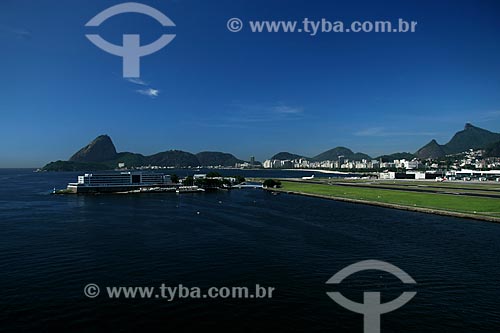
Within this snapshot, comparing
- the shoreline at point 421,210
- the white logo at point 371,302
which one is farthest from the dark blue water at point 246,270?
the shoreline at point 421,210

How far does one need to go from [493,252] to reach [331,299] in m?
12.4

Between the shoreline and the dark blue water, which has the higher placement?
the shoreline

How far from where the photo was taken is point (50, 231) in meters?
24.9

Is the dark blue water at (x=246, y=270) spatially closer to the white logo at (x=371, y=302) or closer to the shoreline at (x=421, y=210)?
the white logo at (x=371, y=302)
